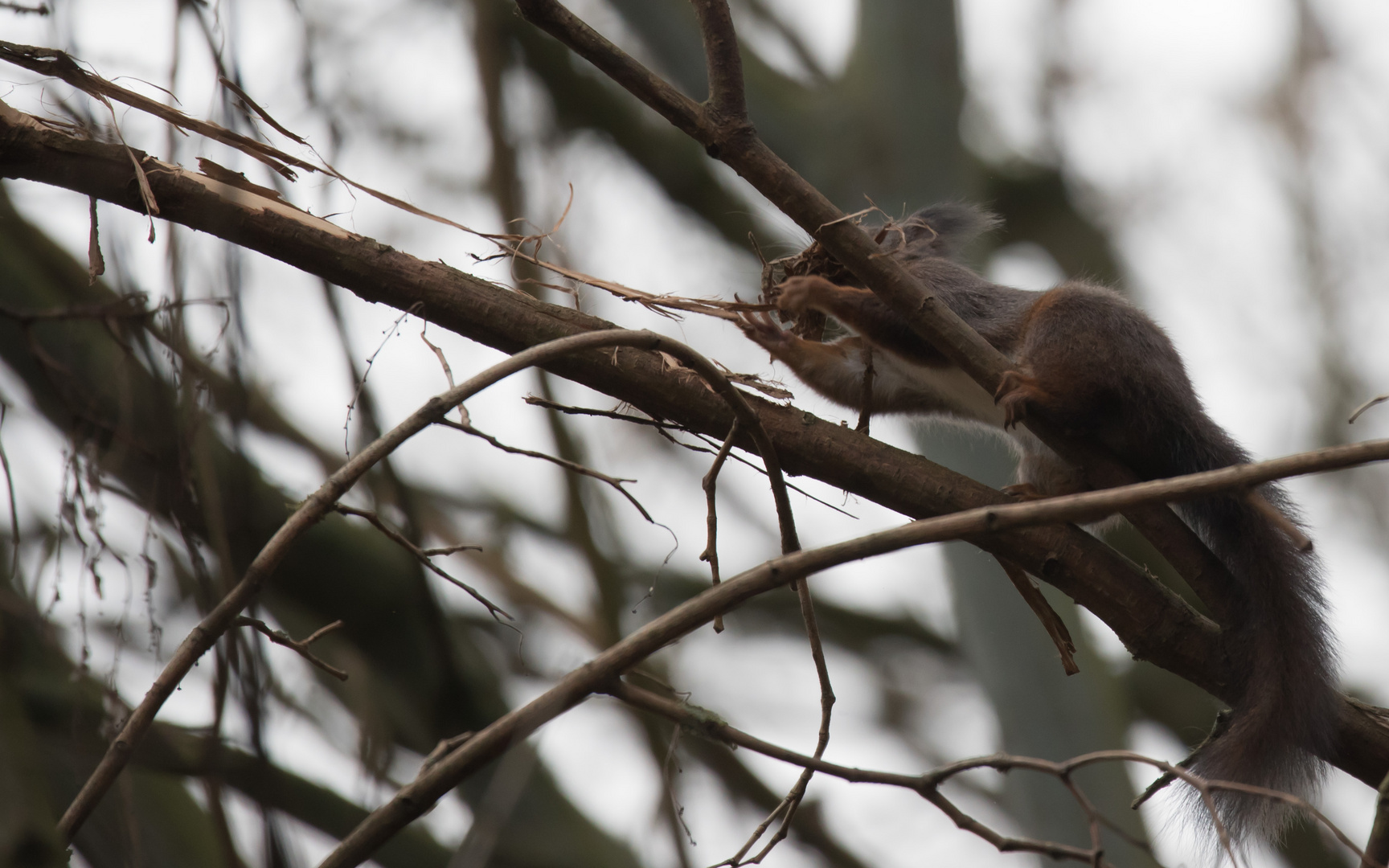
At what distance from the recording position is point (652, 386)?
2.19m

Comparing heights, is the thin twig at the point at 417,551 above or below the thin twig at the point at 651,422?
below

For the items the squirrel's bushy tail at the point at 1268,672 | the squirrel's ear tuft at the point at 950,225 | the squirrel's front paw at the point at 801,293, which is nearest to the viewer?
the squirrel's bushy tail at the point at 1268,672

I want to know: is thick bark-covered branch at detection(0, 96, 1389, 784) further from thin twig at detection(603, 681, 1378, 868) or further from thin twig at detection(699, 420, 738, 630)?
thin twig at detection(603, 681, 1378, 868)

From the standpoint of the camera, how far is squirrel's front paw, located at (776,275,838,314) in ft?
9.74

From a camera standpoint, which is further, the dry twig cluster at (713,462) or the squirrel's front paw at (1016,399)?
the squirrel's front paw at (1016,399)

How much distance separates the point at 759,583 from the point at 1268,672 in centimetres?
161

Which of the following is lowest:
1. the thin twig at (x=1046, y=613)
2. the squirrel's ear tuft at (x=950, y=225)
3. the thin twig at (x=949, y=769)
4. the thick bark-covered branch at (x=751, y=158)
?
the thin twig at (x=949, y=769)

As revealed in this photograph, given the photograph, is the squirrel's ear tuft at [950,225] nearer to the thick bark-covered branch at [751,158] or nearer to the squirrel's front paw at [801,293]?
the squirrel's front paw at [801,293]

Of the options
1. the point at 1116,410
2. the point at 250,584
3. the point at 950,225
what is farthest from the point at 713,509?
the point at 950,225

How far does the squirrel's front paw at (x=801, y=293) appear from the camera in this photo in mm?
2969

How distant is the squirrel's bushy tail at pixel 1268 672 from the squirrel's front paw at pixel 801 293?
1.08 metres

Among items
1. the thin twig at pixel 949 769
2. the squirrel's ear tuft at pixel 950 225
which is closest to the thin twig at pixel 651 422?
the thin twig at pixel 949 769

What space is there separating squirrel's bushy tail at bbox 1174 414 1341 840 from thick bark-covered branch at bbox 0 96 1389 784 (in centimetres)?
8

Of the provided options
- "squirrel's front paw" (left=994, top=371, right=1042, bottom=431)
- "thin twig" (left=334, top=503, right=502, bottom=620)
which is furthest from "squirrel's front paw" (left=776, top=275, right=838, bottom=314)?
"thin twig" (left=334, top=503, right=502, bottom=620)
